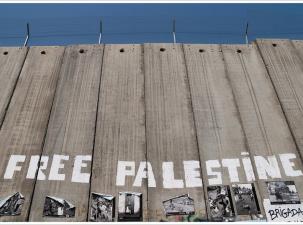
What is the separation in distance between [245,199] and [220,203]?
84 cm

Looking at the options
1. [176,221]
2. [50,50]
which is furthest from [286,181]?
[50,50]

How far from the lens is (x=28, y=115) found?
15547 millimetres

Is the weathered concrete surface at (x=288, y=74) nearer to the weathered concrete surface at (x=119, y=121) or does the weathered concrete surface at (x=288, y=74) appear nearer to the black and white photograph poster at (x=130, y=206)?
the weathered concrete surface at (x=119, y=121)

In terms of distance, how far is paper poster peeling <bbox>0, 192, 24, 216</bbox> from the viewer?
12.4m

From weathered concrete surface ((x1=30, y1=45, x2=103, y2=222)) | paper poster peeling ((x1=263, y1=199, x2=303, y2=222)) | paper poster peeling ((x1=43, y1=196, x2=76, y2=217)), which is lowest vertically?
paper poster peeling ((x1=263, y1=199, x2=303, y2=222))

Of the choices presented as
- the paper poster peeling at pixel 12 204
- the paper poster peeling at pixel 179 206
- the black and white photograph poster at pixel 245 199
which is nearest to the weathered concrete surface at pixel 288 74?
the black and white photograph poster at pixel 245 199

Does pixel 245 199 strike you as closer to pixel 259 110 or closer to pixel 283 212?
pixel 283 212

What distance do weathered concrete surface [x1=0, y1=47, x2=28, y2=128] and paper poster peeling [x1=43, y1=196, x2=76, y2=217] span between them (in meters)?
4.50

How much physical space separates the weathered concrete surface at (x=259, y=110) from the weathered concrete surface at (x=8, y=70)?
9.37 metres

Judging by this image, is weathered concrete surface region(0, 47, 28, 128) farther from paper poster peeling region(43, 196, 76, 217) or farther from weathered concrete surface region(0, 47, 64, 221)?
paper poster peeling region(43, 196, 76, 217)

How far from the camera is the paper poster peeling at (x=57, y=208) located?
40.8 ft

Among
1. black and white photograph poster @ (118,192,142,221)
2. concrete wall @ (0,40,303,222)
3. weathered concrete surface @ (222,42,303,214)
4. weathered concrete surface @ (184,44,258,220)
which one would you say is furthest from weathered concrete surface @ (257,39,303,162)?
black and white photograph poster @ (118,192,142,221)

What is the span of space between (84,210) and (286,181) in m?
6.74

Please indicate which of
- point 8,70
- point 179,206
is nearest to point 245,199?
point 179,206
